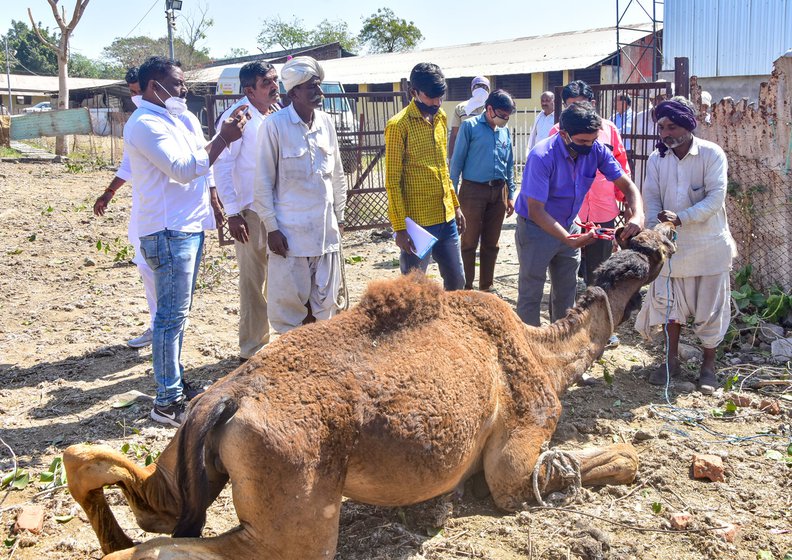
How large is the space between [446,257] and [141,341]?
3197 mm

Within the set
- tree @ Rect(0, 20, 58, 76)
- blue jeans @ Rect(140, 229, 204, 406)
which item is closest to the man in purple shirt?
blue jeans @ Rect(140, 229, 204, 406)

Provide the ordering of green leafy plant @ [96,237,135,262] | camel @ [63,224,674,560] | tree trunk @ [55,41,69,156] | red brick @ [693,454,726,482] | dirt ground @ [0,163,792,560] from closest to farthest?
camel @ [63,224,674,560], dirt ground @ [0,163,792,560], red brick @ [693,454,726,482], green leafy plant @ [96,237,135,262], tree trunk @ [55,41,69,156]

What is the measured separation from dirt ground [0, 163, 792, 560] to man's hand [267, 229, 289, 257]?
1.52m

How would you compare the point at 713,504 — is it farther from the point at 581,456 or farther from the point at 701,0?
the point at 701,0

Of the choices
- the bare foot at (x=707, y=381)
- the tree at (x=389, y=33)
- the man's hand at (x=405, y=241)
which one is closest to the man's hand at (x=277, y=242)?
the man's hand at (x=405, y=241)

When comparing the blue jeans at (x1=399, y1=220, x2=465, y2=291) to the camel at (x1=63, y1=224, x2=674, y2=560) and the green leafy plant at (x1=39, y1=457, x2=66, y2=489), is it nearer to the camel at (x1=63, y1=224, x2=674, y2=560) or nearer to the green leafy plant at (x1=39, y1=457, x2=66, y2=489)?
the camel at (x1=63, y1=224, x2=674, y2=560)

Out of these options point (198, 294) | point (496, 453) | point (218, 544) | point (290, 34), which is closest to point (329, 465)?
point (218, 544)

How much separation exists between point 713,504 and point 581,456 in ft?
2.64

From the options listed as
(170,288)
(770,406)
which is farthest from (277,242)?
(770,406)

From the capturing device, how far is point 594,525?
151 inches

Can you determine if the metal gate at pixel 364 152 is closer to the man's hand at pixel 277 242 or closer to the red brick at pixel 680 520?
the man's hand at pixel 277 242

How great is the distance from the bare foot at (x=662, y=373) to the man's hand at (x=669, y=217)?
4.37ft

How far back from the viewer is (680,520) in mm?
3828

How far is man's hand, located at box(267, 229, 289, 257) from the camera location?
203 inches
